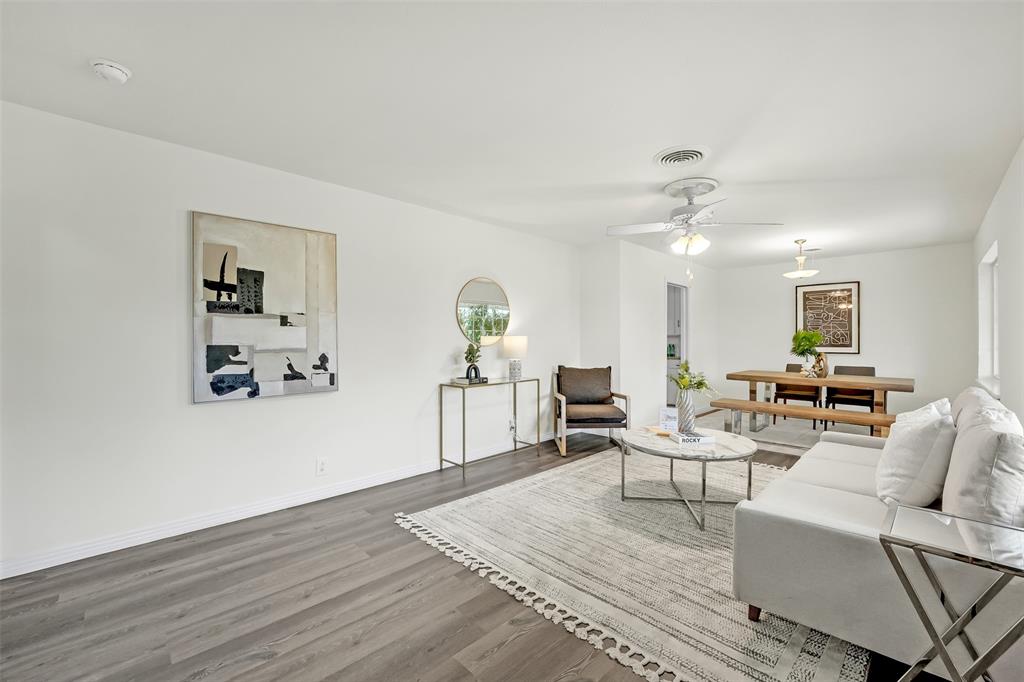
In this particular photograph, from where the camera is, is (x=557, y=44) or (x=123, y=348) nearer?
(x=557, y=44)

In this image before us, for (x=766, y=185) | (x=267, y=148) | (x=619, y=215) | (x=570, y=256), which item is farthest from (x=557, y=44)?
(x=570, y=256)

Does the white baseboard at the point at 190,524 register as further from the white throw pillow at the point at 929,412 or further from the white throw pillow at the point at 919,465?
the white throw pillow at the point at 929,412

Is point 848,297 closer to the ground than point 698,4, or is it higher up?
closer to the ground

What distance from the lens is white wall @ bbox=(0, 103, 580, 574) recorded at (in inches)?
92.2

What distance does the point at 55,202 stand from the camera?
94.9 inches

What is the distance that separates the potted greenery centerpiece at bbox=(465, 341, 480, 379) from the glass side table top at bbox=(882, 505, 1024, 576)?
321cm

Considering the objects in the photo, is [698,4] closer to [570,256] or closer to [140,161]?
[140,161]

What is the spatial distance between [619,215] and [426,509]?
3109 millimetres

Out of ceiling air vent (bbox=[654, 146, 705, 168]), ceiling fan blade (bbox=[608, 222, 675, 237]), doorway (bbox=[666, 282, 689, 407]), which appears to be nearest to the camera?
ceiling air vent (bbox=[654, 146, 705, 168])

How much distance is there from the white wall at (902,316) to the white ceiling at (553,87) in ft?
9.57

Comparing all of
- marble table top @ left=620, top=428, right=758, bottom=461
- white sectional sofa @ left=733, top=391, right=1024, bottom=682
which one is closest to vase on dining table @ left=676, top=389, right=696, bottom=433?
marble table top @ left=620, top=428, right=758, bottom=461

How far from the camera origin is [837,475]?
246 centimetres

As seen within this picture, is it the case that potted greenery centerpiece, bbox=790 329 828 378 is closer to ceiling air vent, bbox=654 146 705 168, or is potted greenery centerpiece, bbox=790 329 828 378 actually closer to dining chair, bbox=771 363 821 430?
dining chair, bbox=771 363 821 430

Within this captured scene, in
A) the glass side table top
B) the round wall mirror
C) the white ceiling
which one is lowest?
the glass side table top
